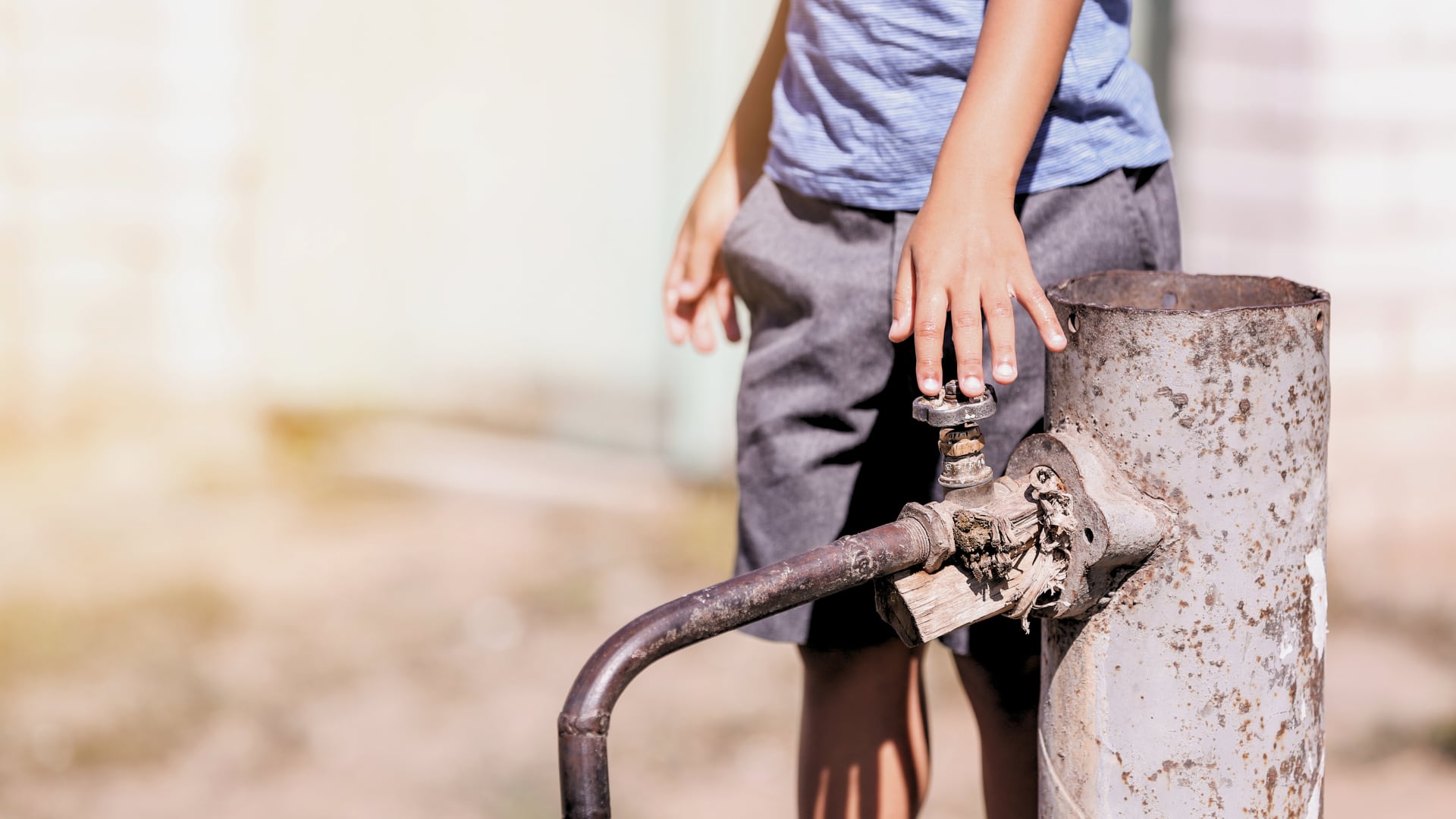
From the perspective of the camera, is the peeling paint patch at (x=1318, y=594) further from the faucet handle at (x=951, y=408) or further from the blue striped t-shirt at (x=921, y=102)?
the blue striped t-shirt at (x=921, y=102)

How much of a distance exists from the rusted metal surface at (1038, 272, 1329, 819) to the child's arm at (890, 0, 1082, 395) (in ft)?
0.19

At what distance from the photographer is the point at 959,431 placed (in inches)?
45.9

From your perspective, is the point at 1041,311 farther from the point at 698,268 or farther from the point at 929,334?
the point at 698,268

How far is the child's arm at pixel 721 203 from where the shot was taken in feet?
5.44

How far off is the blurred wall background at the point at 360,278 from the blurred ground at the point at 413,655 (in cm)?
2

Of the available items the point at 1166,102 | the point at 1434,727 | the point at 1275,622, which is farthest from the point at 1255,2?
the point at 1275,622

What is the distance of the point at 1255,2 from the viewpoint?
2.99m

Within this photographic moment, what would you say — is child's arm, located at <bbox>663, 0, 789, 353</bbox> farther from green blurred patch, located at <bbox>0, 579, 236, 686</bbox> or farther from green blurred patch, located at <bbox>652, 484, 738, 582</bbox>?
green blurred patch, located at <bbox>0, 579, 236, 686</bbox>

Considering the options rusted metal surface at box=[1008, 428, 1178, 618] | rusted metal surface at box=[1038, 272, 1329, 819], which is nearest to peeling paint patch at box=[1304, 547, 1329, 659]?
rusted metal surface at box=[1038, 272, 1329, 819]

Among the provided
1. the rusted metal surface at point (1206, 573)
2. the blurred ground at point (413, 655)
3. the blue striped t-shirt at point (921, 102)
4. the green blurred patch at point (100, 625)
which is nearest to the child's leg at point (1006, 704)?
the rusted metal surface at point (1206, 573)

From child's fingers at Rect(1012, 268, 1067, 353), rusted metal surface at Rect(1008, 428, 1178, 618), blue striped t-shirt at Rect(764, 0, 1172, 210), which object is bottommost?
rusted metal surface at Rect(1008, 428, 1178, 618)

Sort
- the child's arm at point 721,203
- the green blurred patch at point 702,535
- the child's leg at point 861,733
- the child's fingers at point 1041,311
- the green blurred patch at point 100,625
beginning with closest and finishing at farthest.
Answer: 1. the child's fingers at point 1041,311
2. the child's leg at point 861,733
3. the child's arm at point 721,203
4. the green blurred patch at point 100,625
5. the green blurred patch at point 702,535

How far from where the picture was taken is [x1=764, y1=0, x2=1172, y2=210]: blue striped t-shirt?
1.33 m

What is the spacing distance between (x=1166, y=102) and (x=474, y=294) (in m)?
1.94
